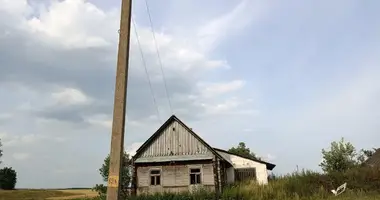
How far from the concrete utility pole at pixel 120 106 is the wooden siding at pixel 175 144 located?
2712 cm

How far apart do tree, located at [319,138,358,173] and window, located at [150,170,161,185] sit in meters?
23.9

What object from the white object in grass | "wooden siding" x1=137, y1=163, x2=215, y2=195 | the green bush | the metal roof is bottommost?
the white object in grass

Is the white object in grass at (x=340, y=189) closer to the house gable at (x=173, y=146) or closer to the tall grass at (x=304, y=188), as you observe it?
the tall grass at (x=304, y=188)

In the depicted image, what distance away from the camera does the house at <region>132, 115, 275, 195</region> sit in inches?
1341

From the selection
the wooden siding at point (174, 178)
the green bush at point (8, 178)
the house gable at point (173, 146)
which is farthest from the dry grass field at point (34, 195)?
the green bush at point (8, 178)

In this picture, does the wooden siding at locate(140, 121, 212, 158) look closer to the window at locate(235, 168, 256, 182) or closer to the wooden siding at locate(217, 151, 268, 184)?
the wooden siding at locate(217, 151, 268, 184)

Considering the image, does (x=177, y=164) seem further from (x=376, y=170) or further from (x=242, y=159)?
(x=376, y=170)

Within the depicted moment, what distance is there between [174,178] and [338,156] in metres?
25.5

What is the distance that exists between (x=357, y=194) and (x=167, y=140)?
51.5 feet

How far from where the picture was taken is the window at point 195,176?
3441cm

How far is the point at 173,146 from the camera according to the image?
35062 mm

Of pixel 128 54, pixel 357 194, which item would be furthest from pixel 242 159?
Answer: pixel 128 54

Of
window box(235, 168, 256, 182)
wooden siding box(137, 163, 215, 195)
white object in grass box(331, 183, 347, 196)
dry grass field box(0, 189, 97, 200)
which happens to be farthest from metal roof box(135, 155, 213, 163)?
dry grass field box(0, 189, 97, 200)

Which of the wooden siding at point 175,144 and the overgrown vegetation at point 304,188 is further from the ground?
the wooden siding at point 175,144
